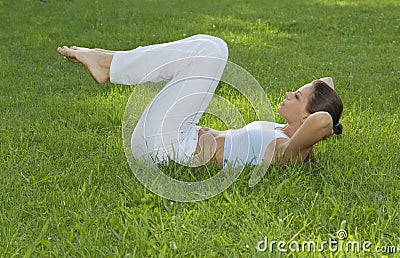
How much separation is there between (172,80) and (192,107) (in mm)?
179

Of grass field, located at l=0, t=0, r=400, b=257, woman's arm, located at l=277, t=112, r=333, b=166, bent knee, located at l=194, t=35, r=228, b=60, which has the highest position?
bent knee, located at l=194, t=35, r=228, b=60

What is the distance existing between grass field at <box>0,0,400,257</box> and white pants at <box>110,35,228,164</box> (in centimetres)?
26

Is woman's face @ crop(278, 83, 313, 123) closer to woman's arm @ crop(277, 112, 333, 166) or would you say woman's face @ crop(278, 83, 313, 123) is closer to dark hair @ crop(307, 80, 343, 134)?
dark hair @ crop(307, 80, 343, 134)

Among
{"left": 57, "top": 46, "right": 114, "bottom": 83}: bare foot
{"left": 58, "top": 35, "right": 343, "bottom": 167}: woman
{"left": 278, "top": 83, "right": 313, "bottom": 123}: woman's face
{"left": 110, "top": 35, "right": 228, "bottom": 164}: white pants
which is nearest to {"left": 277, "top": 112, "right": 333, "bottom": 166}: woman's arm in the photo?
{"left": 58, "top": 35, "right": 343, "bottom": 167}: woman

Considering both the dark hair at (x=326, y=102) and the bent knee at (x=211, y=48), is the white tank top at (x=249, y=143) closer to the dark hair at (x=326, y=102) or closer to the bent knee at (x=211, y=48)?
the dark hair at (x=326, y=102)

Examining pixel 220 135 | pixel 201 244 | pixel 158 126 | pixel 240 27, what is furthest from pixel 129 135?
pixel 240 27

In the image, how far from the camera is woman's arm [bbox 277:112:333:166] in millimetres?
3182

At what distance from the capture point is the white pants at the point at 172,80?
3.37 meters

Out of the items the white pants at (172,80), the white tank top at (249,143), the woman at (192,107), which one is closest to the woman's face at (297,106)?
the woman at (192,107)

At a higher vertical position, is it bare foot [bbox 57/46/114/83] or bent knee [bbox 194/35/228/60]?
bent knee [bbox 194/35/228/60]

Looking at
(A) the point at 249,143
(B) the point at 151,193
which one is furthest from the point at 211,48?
(B) the point at 151,193

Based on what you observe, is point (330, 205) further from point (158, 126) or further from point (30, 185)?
point (30, 185)

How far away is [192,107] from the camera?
3.42m

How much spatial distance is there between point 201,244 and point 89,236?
0.47m
